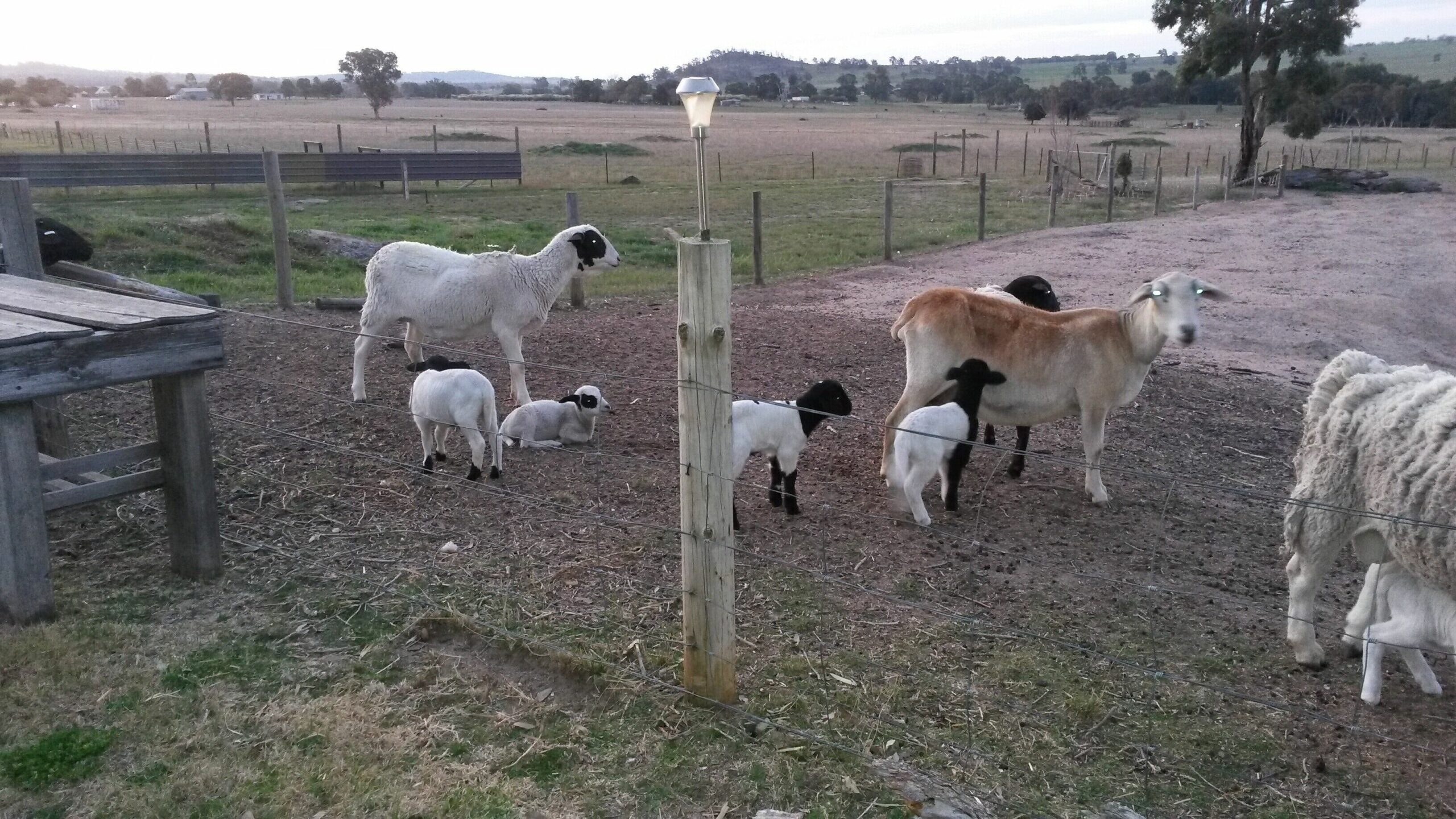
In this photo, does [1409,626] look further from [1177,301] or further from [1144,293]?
[1144,293]

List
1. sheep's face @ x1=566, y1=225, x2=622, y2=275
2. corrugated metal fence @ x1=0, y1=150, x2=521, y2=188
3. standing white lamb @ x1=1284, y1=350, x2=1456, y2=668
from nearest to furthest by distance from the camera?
standing white lamb @ x1=1284, y1=350, x2=1456, y2=668
sheep's face @ x1=566, y1=225, x2=622, y2=275
corrugated metal fence @ x1=0, y1=150, x2=521, y2=188

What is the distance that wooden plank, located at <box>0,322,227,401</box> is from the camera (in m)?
4.92

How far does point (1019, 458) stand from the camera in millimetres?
8016

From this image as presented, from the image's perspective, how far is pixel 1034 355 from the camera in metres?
7.64

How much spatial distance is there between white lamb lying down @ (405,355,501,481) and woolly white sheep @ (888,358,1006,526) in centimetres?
268

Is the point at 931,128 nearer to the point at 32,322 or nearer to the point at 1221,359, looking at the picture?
the point at 1221,359

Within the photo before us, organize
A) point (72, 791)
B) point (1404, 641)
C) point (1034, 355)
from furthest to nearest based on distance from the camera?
point (1034, 355), point (1404, 641), point (72, 791)

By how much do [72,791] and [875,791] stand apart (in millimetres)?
2942

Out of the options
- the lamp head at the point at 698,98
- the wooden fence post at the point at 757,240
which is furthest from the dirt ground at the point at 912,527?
the wooden fence post at the point at 757,240

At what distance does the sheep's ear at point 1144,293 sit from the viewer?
734 centimetres

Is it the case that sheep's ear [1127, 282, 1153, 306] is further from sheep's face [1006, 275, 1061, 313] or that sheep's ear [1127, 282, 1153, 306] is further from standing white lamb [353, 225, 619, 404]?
standing white lamb [353, 225, 619, 404]

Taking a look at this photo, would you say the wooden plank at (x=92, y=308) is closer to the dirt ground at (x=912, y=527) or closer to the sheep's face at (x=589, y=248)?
the dirt ground at (x=912, y=527)

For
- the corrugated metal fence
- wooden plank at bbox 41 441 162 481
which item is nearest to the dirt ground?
wooden plank at bbox 41 441 162 481

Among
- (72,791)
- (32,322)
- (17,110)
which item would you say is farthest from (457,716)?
(17,110)
